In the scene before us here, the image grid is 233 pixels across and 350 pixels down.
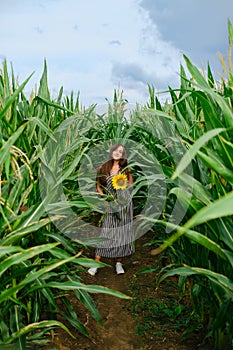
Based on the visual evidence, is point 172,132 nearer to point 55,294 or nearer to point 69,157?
point 69,157

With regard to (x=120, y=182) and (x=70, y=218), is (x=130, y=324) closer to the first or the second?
(x=70, y=218)

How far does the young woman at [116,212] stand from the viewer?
289 centimetres

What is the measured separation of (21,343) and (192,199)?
652 millimetres

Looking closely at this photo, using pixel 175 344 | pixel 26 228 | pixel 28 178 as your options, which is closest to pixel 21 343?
pixel 26 228

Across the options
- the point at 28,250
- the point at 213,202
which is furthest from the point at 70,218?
the point at 213,202

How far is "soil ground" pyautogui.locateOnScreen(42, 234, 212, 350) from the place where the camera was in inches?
68.7

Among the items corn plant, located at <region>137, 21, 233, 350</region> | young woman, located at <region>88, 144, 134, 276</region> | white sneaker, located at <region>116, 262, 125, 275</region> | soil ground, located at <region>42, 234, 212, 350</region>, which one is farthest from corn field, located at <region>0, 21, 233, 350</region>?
young woman, located at <region>88, 144, 134, 276</region>

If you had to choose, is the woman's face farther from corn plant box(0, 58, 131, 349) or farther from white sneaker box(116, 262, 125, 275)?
corn plant box(0, 58, 131, 349)

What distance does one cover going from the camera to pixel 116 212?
9.57 ft

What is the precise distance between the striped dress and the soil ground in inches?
10.4

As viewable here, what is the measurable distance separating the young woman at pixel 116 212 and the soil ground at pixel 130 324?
269mm

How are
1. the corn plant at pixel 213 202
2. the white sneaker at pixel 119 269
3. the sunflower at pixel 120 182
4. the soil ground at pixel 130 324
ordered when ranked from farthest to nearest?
the sunflower at pixel 120 182, the white sneaker at pixel 119 269, the soil ground at pixel 130 324, the corn plant at pixel 213 202

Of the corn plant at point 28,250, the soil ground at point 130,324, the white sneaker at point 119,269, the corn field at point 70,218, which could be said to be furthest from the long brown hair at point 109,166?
the corn plant at point 28,250

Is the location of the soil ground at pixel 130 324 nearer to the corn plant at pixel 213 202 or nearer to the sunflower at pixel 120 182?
the corn plant at pixel 213 202
